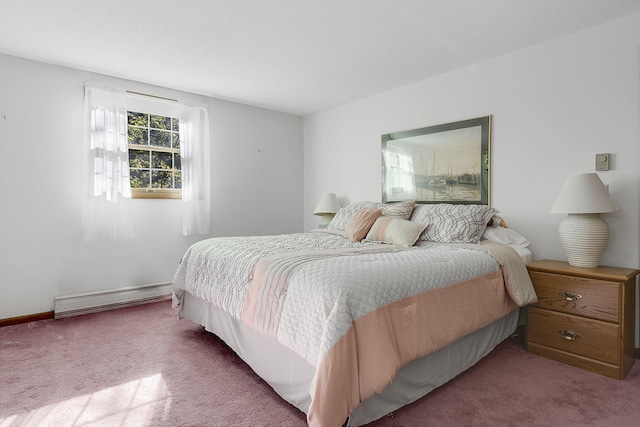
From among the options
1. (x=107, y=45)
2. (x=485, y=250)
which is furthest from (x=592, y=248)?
(x=107, y=45)

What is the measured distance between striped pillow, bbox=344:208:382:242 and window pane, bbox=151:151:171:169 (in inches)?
88.0

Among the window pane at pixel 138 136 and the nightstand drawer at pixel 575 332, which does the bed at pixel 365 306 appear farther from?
the window pane at pixel 138 136

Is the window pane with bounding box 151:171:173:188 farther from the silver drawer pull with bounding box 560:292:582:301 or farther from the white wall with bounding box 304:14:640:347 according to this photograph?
the silver drawer pull with bounding box 560:292:582:301

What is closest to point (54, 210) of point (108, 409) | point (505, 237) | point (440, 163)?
point (108, 409)

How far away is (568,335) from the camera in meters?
2.22

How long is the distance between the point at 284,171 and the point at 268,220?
0.73 metres

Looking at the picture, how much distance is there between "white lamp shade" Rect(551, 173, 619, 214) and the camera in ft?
7.23

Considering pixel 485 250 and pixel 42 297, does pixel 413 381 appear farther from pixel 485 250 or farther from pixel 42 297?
pixel 42 297

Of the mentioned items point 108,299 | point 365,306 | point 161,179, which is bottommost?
point 108,299

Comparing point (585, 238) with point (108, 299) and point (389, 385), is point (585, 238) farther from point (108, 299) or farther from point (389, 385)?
point (108, 299)

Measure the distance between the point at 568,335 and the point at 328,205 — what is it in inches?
106

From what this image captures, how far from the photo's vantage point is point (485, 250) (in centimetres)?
237

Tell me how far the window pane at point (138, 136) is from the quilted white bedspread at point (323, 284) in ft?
6.02

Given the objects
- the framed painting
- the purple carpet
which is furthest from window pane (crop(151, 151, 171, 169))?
the framed painting
